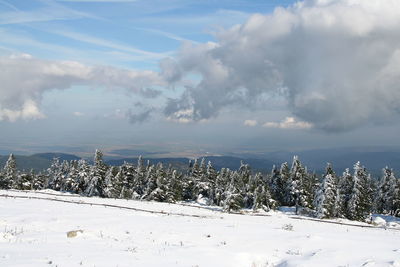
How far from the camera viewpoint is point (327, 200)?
64750 mm

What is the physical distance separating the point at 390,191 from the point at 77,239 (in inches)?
3055

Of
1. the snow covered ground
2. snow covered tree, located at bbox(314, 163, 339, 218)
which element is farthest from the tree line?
the snow covered ground

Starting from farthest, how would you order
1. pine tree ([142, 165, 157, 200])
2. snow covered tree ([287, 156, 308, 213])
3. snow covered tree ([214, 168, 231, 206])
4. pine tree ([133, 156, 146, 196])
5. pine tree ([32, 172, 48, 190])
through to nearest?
1. pine tree ([32, 172, 48, 190])
2. pine tree ([133, 156, 146, 196])
3. pine tree ([142, 165, 157, 200])
4. snow covered tree ([214, 168, 231, 206])
5. snow covered tree ([287, 156, 308, 213])

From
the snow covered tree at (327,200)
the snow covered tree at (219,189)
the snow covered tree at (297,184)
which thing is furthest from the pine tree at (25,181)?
the snow covered tree at (327,200)

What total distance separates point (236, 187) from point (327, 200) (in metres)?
19.3

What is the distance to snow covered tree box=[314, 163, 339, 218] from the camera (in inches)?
2511

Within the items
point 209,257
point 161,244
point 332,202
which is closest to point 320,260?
point 209,257

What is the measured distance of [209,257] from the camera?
1712 cm

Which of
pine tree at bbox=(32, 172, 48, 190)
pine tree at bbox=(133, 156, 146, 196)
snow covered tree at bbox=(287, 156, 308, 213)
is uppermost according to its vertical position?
snow covered tree at bbox=(287, 156, 308, 213)

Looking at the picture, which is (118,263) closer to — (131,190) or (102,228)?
(102,228)

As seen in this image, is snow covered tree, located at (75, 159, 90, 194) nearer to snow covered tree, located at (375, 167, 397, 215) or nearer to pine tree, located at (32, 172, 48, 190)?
pine tree, located at (32, 172, 48, 190)

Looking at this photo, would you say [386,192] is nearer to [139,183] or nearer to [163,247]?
[139,183]

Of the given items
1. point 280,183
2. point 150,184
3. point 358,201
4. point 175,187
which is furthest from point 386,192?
point 150,184

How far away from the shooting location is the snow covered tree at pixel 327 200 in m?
63.8
